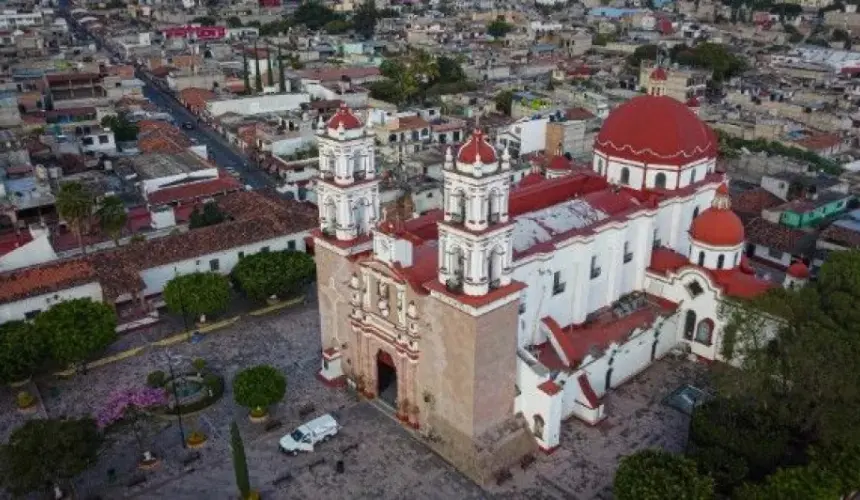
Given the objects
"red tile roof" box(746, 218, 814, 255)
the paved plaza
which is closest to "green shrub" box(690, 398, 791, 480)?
the paved plaza

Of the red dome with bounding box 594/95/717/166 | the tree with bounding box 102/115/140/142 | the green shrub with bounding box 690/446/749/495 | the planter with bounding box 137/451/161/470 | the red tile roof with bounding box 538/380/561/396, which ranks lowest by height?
the planter with bounding box 137/451/161/470

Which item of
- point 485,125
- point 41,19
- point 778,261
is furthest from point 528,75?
point 41,19

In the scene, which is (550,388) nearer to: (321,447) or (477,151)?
(321,447)

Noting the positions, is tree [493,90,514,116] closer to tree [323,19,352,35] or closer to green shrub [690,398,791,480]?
green shrub [690,398,791,480]

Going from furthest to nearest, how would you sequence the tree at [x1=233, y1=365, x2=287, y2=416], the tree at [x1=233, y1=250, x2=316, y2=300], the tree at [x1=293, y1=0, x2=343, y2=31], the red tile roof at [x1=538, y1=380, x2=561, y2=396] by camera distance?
the tree at [x1=293, y1=0, x2=343, y2=31] → the tree at [x1=233, y1=250, x2=316, y2=300] → the tree at [x1=233, y1=365, x2=287, y2=416] → the red tile roof at [x1=538, y1=380, x2=561, y2=396]

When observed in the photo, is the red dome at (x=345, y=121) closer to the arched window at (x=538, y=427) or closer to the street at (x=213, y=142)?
the arched window at (x=538, y=427)

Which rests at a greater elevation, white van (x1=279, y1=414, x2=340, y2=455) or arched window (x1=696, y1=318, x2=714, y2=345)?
arched window (x1=696, y1=318, x2=714, y2=345)
